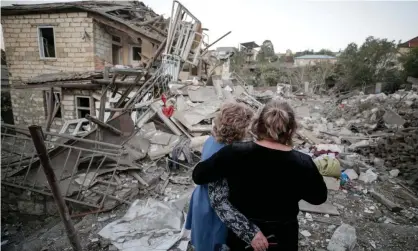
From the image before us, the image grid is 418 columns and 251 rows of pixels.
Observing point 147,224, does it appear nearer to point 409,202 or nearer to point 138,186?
point 138,186

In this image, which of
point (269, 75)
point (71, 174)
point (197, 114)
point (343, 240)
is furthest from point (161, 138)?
point (269, 75)

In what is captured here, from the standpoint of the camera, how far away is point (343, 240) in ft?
10.4

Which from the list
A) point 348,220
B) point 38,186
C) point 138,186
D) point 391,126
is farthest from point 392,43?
point 38,186

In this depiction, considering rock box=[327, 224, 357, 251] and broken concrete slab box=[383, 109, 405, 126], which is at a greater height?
broken concrete slab box=[383, 109, 405, 126]

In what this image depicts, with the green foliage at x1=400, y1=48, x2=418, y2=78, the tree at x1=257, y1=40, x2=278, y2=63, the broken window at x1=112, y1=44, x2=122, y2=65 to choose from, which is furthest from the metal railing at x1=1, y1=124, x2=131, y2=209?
the tree at x1=257, y1=40, x2=278, y2=63

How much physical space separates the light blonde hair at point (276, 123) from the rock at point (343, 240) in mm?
2482

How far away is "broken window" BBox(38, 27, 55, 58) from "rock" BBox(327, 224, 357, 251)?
11.8 meters

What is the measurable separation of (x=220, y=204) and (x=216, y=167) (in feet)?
1.05

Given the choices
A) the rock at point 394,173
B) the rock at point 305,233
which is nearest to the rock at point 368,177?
the rock at point 394,173

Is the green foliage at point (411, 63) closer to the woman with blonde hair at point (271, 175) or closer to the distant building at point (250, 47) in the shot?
the distant building at point (250, 47)

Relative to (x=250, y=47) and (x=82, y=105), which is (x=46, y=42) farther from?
(x=250, y=47)

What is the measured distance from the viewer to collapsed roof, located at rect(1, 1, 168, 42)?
29.9 ft

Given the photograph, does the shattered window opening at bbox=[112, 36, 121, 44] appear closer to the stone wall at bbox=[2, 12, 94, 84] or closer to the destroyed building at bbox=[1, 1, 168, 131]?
the destroyed building at bbox=[1, 1, 168, 131]

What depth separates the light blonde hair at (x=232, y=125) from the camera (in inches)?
66.9
